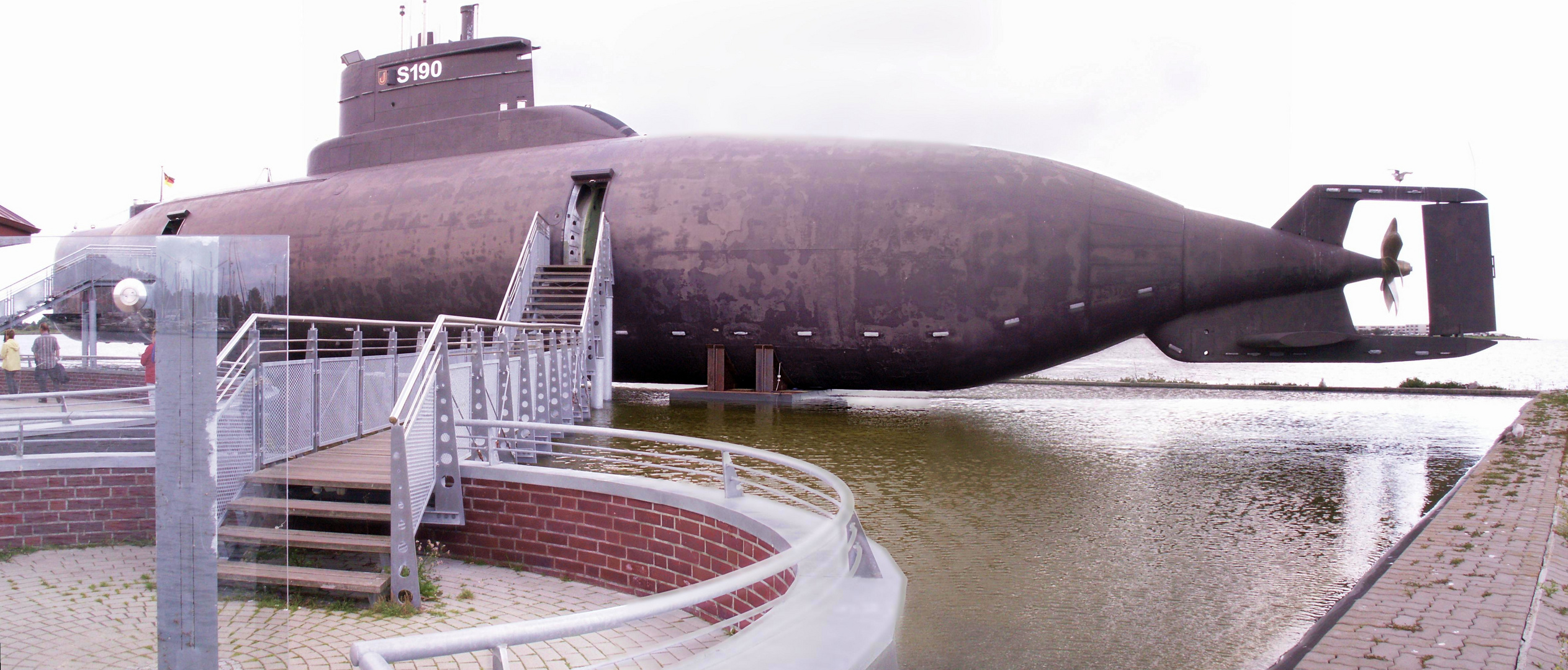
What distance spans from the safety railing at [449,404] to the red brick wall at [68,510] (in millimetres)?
2745

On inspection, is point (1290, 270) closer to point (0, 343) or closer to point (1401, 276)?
point (1401, 276)

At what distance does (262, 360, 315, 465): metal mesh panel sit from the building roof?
145 inches

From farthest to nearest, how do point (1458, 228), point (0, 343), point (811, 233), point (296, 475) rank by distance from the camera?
point (811, 233)
point (1458, 228)
point (296, 475)
point (0, 343)

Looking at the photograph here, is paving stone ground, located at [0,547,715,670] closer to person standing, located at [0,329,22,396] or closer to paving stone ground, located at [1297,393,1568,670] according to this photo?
person standing, located at [0,329,22,396]

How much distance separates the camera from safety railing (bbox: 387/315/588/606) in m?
5.84

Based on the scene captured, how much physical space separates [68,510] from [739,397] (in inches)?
490

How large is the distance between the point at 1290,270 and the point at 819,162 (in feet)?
23.2

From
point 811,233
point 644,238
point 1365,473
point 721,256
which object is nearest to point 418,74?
point 644,238

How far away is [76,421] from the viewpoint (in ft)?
10.2

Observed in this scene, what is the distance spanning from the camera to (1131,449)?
11.2 meters

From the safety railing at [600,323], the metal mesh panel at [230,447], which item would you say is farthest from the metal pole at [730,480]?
the safety railing at [600,323]

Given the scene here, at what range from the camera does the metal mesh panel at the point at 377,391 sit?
28.0 feet

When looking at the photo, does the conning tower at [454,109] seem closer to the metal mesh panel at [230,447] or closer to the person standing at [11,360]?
the metal mesh panel at [230,447]

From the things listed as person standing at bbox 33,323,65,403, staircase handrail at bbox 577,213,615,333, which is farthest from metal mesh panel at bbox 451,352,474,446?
person standing at bbox 33,323,65,403
